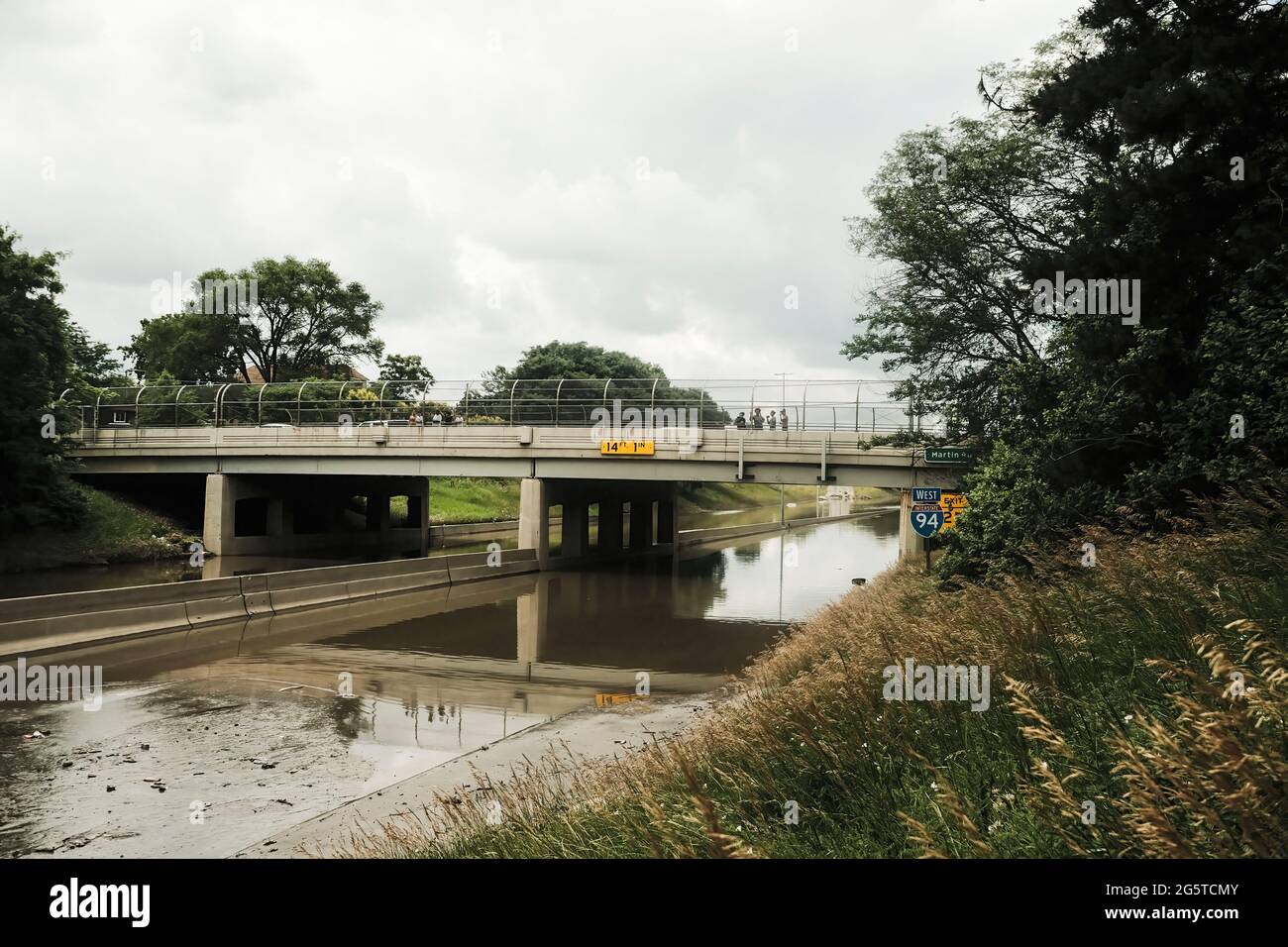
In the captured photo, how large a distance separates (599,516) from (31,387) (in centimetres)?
2670

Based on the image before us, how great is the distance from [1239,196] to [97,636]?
2264 centimetres

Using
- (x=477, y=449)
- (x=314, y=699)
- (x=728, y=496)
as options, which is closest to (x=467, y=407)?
(x=477, y=449)

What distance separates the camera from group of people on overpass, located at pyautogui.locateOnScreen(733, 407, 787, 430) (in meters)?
36.1

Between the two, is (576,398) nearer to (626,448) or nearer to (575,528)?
(626,448)

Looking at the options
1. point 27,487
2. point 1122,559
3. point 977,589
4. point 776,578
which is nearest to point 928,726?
point 1122,559

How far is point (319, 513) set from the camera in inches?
2108

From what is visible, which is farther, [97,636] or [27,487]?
[27,487]

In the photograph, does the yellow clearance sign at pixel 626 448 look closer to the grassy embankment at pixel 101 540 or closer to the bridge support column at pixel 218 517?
the bridge support column at pixel 218 517

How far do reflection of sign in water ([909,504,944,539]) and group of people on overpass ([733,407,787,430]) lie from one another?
1454 centimetres

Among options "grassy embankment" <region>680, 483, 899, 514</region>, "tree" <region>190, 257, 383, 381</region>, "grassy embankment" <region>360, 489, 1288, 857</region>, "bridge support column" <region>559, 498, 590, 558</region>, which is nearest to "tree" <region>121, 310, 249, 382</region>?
"tree" <region>190, 257, 383, 381</region>

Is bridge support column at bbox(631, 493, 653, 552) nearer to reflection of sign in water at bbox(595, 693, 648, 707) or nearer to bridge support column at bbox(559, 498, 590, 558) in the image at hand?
bridge support column at bbox(559, 498, 590, 558)

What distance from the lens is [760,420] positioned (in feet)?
120

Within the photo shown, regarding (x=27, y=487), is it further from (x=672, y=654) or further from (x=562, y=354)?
(x=562, y=354)

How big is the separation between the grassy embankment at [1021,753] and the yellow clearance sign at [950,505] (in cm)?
1266
